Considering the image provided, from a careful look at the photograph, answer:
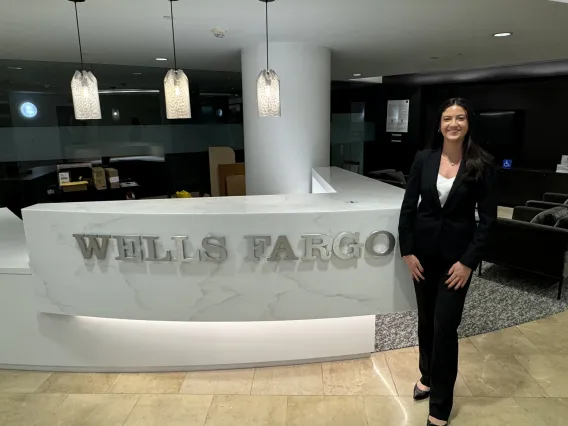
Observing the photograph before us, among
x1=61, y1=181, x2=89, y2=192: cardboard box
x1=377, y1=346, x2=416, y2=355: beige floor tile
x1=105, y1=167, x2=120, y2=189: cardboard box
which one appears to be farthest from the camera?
x1=105, y1=167, x2=120, y2=189: cardboard box

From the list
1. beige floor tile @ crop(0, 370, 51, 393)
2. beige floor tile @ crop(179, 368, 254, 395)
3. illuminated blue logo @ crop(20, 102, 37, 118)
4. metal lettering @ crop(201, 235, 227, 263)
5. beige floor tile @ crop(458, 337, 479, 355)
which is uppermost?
illuminated blue logo @ crop(20, 102, 37, 118)

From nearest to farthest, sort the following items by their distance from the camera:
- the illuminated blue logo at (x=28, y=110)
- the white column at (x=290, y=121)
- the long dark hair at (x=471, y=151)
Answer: the long dark hair at (x=471, y=151) → the white column at (x=290, y=121) → the illuminated blue logo at (x=28, y=110)

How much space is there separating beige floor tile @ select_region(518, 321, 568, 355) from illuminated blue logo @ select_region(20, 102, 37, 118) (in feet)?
23.2

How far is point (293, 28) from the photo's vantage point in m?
3.40

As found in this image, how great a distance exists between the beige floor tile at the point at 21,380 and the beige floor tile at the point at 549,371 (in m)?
3.28

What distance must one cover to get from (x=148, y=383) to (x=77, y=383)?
471mm

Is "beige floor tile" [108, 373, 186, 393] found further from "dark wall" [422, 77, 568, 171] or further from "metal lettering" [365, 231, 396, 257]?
"dark wall" [422, 77, 568, 171]

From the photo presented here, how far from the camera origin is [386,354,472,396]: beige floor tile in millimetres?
2535

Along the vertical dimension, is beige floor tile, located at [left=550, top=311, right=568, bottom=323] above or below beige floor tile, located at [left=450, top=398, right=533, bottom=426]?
below

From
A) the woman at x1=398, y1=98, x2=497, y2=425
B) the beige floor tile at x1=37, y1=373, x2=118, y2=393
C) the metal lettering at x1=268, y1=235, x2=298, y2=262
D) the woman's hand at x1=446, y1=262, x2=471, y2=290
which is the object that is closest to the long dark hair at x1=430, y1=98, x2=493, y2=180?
the woman at x1=398, y1=98, x2=497, y2=425

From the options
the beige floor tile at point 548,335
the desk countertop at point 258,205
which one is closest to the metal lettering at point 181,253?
the desk countertop at point 258,205

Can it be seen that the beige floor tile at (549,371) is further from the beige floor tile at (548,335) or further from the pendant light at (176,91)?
the pendant light at (176,91)

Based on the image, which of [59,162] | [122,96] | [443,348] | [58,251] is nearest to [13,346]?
[58,251]

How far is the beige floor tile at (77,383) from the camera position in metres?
2.59
